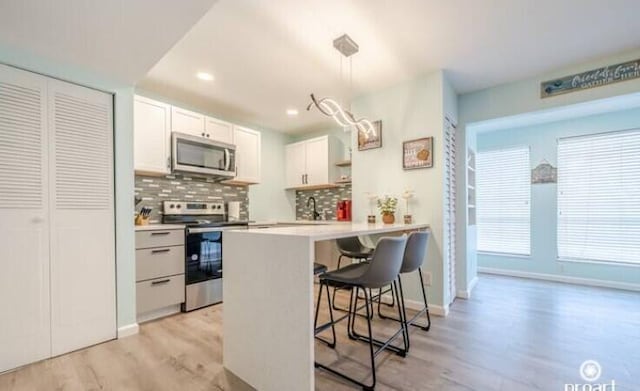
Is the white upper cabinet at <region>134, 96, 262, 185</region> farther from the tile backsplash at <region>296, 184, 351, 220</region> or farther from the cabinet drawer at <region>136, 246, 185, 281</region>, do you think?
the tile backsplash at <region>296, 184, 351, 220</region>

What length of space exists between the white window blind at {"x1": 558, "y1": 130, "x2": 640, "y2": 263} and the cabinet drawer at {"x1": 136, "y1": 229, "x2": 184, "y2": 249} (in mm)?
4956

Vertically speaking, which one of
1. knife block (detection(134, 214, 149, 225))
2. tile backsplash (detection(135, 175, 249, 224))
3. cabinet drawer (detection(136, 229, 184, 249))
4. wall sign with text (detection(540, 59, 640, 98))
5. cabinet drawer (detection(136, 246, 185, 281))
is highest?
wall sign with text (detection(540, 59, 640, 98))

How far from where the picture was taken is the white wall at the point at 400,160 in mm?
2834

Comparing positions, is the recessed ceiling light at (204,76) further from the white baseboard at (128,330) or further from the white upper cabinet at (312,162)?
the white baseboard at (128,330)

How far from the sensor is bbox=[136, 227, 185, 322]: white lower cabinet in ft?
8.68

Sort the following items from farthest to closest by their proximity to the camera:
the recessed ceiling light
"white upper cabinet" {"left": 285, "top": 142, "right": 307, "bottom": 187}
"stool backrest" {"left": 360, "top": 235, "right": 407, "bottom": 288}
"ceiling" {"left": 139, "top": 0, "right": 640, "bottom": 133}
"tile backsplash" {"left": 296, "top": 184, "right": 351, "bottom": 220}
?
"white upper cabinet" {"left": 285, "top": 142, "right": 307, "bottom": 187} < "tile backsplash" {"left": 296, "top": 184, "right": 351, "bottom": 220} < the recessed ceiling light < "ceiling" {"left": 139, "top": 0, "right": 640, "bottom": 133} < "stool backrest" {"left": 360, "top": 235, "right": 407, "bottom": 288}

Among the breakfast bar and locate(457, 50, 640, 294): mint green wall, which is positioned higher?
locate(457, 50, 640, 294): mint green wall

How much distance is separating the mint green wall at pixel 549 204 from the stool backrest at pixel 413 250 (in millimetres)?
3099

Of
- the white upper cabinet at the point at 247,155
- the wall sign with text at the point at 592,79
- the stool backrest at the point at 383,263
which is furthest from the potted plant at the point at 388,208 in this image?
the white upper cabinet at the point at 247,155

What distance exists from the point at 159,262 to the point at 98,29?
6.42 feet

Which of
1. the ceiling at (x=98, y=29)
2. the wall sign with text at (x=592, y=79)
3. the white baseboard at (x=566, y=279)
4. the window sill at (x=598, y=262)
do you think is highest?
the wall sign with text at (x=592, y=79)

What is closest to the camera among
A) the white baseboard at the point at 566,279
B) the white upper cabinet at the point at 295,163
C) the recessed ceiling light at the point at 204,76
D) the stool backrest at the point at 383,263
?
the stool backrest at the point at 383,263

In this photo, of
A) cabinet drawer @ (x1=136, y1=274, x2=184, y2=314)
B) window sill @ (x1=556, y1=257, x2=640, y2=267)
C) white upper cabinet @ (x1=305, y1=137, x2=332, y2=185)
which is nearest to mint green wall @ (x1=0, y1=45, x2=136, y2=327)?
cabinet drawer @ (x1=136, y1=274, x2=184, y2=314)

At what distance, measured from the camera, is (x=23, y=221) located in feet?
6.22
